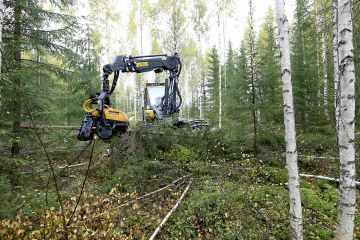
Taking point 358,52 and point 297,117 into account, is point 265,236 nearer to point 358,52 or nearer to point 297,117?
point 358,52

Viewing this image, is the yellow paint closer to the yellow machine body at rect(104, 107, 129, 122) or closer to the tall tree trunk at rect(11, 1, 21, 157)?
the yellow machine body at rect(104, 107, 129, 122)

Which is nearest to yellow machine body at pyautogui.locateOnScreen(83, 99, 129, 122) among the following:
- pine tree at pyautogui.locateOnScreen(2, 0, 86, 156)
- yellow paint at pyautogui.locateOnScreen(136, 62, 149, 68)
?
pine tree at pyautogui.locateOnScreen(2, 0, 86, 156)

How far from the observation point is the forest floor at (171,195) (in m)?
5.00

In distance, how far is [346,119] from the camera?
467 cm

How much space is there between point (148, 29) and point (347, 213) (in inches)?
860

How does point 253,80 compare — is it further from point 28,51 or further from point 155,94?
point 28,51

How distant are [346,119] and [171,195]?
13.5 ft

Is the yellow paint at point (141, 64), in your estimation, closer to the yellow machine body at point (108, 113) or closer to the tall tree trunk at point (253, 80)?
the yellow machine body at point (108, 113)

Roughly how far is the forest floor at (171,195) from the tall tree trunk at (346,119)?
1.04 m

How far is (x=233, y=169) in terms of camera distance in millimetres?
7977

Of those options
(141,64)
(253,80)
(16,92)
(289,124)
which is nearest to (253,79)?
(253,80)

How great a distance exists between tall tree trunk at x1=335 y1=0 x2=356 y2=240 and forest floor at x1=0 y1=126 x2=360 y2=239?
3.40ft

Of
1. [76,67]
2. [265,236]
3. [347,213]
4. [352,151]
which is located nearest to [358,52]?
[352,151]

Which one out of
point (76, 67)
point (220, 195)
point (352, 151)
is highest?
point (76, 67)
